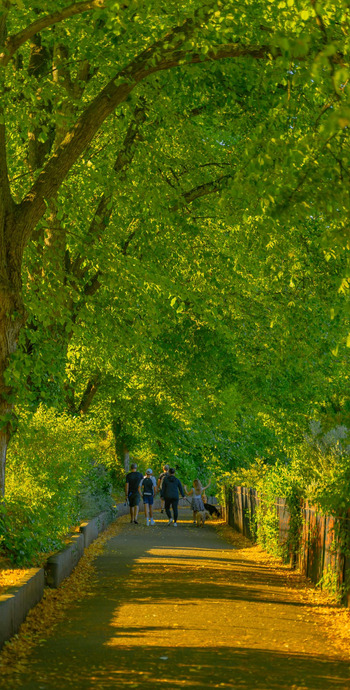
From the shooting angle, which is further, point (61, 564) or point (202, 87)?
point (202, 87)

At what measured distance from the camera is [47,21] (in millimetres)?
10461

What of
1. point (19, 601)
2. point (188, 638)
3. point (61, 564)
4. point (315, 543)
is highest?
point (315, 543)

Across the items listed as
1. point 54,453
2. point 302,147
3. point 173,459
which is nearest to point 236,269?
point 54,453

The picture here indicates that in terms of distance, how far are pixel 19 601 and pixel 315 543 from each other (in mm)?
6239

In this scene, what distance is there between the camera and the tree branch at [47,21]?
1022 cm

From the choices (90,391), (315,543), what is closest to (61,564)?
(315,543)

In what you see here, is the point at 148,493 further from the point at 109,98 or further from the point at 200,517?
the point at 109,98

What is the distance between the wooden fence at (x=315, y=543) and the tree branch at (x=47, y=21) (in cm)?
647

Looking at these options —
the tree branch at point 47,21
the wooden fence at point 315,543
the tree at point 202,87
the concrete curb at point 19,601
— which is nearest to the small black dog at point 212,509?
the wooden fence at point 315,543

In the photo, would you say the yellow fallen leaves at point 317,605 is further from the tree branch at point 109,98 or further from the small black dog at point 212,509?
the small black dog at point 212,509

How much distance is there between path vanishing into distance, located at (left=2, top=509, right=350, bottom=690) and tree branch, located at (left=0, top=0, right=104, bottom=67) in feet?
20.5

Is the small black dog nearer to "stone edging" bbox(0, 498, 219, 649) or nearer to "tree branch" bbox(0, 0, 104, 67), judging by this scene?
"stone edging" bbox(0, 498, 219, 649)

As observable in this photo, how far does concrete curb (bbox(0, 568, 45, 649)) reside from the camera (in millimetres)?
8289

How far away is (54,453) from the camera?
1617 cm
